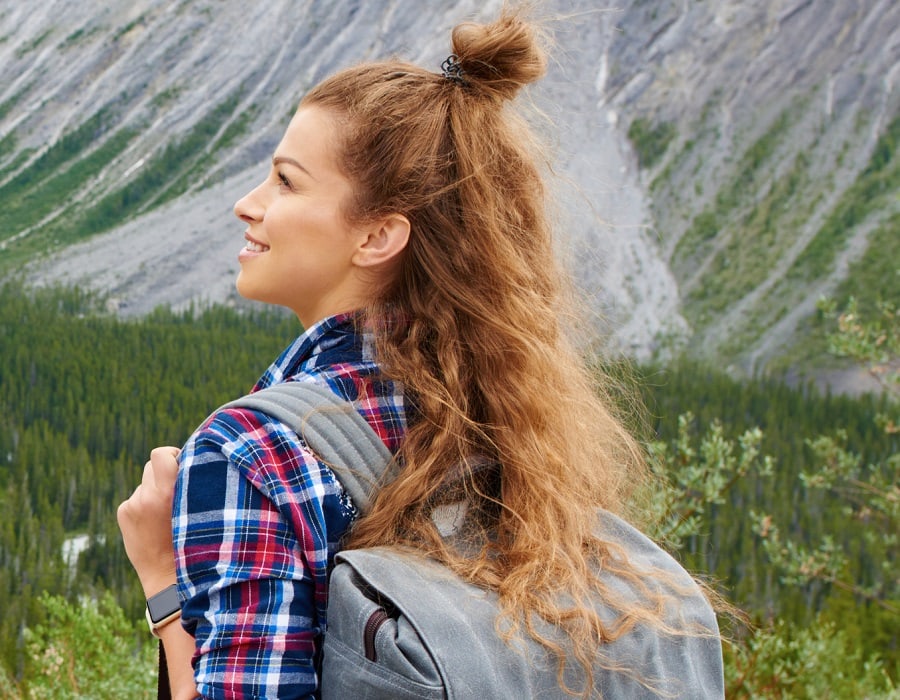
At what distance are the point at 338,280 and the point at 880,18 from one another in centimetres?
9942

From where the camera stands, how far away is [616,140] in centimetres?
9594

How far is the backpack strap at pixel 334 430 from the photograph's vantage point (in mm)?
2068

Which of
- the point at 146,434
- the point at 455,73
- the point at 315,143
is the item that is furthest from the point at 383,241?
the point at 146,434

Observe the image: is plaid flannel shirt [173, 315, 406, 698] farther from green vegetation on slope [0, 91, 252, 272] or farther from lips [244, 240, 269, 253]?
green vegetation on slope [0, 91, 252, 272]

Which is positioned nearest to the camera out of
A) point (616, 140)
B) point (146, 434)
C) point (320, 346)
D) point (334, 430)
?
point (334, 430)

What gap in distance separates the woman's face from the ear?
19 mm

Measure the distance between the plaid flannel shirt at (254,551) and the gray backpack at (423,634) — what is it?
0.05m

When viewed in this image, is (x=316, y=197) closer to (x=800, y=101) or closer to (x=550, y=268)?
(x=550, y=268)

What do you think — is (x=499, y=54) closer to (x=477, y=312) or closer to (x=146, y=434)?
(x=477, y=312)

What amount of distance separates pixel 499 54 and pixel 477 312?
63 centimetres

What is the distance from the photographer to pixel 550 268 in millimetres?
2754

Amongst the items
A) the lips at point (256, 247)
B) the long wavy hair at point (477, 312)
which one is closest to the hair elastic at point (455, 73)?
the long wavy hair at point (477, 312)

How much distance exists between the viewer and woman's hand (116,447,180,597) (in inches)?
86.0

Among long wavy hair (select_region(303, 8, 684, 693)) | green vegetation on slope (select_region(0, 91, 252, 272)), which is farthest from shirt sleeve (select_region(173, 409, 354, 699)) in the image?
green vegetation on slope (select_region(0, 91, 252, 272))
